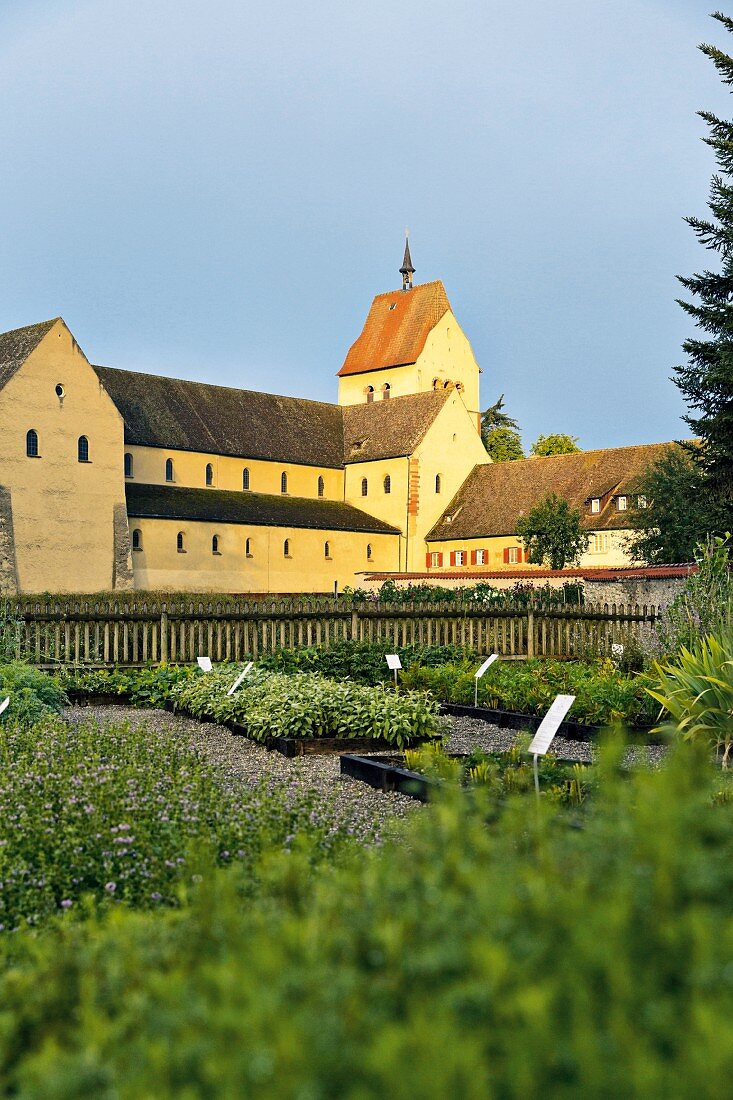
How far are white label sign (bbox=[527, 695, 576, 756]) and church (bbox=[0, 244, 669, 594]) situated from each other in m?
39.9

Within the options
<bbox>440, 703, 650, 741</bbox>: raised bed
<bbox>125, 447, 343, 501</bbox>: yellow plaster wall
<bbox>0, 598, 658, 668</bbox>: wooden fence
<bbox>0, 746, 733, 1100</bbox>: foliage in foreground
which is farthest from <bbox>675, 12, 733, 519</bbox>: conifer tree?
<bbox>125, 447, 343, 501</bbox>: yellow plaster wall

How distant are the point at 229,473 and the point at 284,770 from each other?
53379mm

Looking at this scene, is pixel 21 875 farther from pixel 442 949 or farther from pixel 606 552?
pixel 606 552

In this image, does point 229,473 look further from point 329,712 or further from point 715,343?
point 329,712

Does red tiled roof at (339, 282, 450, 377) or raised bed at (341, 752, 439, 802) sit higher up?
red tiled roof at (339, 282, 450, 377)

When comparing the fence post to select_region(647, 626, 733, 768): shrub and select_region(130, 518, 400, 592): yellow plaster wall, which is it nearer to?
select_region(647, 626, 733, 768): shrub

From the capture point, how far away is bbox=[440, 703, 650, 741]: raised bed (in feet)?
42.0

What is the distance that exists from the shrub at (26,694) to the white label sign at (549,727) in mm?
6081

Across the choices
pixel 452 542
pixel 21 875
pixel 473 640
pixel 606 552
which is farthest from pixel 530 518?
pixel 21 875

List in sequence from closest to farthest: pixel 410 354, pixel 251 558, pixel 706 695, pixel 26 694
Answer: pixel 706 695 → pixel 26 694 → pixel 251 558 → pixel 410 354

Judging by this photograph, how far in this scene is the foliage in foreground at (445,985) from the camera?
2064 millimetres

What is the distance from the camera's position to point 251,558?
58875mm

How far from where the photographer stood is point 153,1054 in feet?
7.41

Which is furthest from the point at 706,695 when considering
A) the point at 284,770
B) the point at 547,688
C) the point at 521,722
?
the point at 547,688
